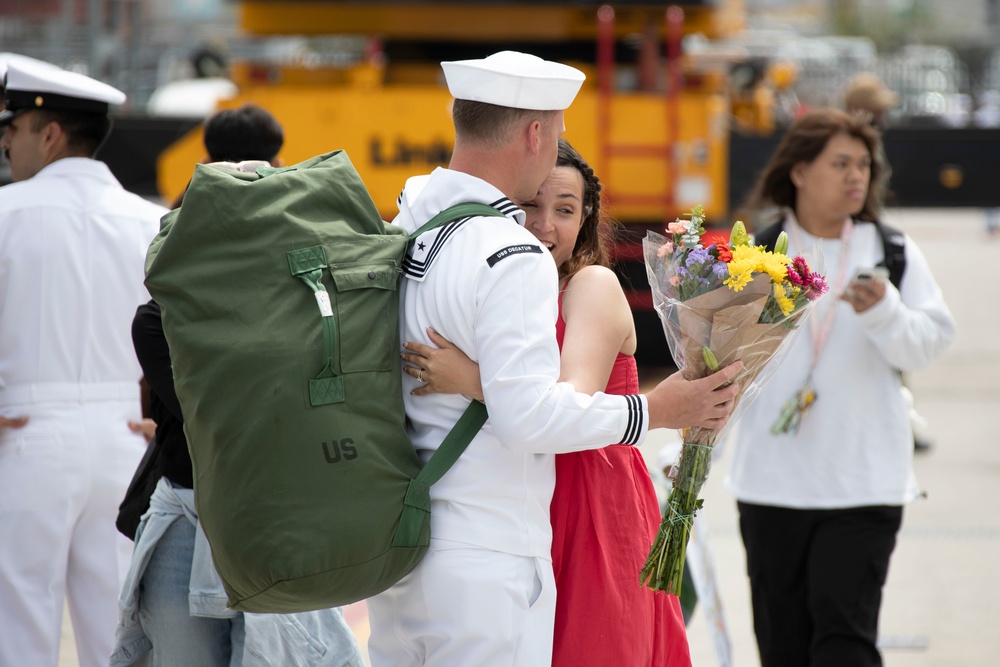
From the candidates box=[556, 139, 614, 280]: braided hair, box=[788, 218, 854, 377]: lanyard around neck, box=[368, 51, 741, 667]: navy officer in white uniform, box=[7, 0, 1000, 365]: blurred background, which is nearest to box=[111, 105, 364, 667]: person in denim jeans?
box=[368, 51, 741, 667]: navy officer in white uniform

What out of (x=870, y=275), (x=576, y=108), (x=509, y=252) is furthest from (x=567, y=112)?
(x=509, y=252)

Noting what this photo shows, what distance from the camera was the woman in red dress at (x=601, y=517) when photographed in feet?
8.08

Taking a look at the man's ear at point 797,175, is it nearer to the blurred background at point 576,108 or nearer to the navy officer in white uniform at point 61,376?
the navy officer in white uniform at point 61,376

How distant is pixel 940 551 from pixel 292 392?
4.84m

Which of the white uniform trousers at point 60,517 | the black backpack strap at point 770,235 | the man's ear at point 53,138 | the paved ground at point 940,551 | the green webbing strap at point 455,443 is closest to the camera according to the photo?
the green webbing strap at point 455,443

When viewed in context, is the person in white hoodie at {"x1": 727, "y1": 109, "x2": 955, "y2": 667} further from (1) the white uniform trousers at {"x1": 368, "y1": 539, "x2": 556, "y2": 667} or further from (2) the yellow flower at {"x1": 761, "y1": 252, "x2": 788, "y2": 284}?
(1) the white uniform trousers at {"x1": 368, "y1": 539, "x2": 556, "y2": 667}

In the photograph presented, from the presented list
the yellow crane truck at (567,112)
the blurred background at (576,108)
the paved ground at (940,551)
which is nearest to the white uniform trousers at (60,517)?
the paved ground at (940,551)

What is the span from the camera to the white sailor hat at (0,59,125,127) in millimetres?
3498

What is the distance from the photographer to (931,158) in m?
9.11

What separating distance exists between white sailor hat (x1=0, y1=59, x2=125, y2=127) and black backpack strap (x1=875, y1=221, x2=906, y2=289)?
2491mm

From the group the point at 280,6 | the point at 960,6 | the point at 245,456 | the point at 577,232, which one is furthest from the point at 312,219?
the point at 960,6

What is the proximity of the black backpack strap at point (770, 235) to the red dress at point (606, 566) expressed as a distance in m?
1.59

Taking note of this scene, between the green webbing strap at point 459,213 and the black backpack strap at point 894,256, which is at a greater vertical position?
the green webbing strap at point 459,213

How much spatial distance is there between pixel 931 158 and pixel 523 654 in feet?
25.6
